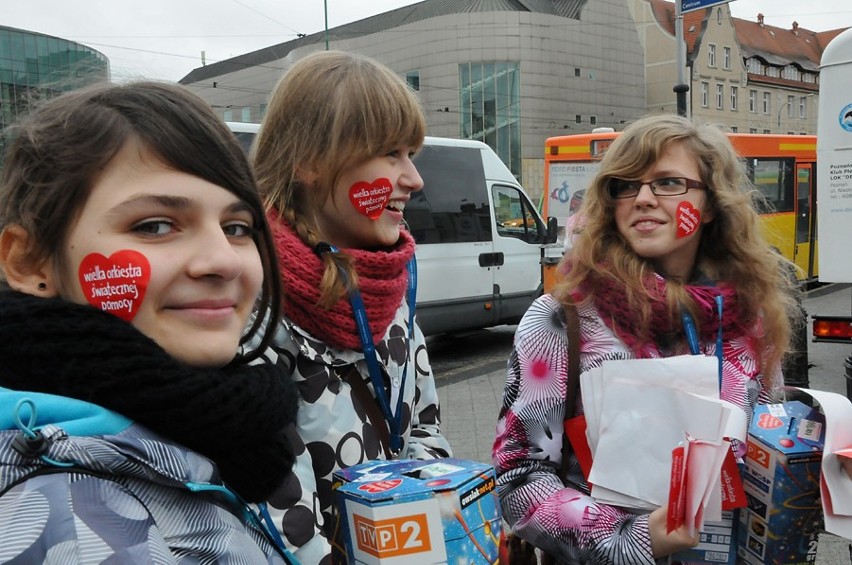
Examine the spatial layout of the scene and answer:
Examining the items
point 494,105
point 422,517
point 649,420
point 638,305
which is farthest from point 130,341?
point 494,105

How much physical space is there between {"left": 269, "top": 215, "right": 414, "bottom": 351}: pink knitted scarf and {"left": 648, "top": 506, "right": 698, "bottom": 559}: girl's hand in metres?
0.75

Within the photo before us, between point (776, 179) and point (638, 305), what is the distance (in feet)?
41.4

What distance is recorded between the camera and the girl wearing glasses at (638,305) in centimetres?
183

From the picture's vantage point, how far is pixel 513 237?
9852 millimetres

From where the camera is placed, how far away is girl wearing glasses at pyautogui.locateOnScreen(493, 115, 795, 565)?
72.1 inches

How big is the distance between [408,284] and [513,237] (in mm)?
8110

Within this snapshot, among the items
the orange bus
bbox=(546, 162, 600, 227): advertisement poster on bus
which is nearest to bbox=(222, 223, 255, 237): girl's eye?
the orange bus

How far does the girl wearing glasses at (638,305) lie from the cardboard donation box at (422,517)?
590 millimetres


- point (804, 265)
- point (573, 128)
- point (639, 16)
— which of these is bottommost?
point (804, 265)

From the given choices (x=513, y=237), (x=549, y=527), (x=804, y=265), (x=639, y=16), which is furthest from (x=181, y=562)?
(x=639, y=16)

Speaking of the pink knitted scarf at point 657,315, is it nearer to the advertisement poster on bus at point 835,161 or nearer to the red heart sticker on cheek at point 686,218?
the red heart sticker on cheek at point 686,218

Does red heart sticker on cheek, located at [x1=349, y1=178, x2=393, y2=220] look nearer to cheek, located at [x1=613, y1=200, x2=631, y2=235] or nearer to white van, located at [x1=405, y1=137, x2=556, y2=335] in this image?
cheek, located at [x1=613, y1=200, x2=631, y2=235]

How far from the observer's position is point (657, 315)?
192 cm

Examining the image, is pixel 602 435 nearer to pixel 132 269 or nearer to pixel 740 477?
pixel 740 477
